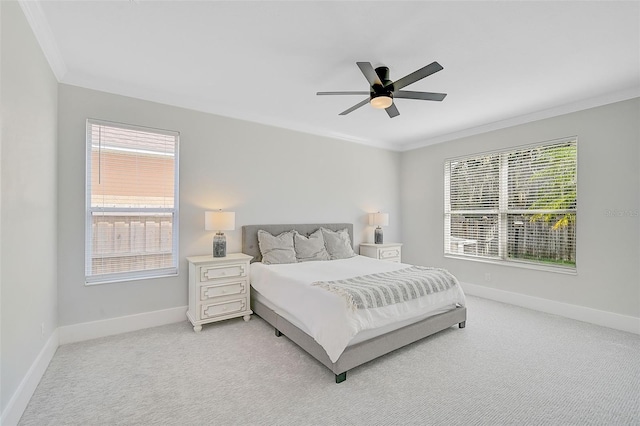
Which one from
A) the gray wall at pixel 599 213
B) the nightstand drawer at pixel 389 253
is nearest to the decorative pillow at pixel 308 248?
the nightstand drawer at pixel 389 253

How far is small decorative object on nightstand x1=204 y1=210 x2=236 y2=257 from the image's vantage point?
3510 millimetres

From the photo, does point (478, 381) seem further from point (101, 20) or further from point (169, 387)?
point (101, 20)

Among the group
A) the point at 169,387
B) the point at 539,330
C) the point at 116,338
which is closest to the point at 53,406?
the point at 169,387

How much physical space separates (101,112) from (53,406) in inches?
109

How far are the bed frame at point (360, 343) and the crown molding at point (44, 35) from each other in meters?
2.52

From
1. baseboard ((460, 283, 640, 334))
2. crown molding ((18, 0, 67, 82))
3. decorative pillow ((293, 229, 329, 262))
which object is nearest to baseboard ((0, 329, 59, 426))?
crown molding ((18, 0, 67, 82))

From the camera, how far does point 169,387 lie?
7.29ft

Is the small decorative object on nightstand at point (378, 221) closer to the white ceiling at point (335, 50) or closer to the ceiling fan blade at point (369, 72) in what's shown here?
the white ceiling at point (335, 50)

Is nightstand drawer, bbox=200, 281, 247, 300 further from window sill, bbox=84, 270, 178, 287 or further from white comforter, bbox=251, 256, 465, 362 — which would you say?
window sill, bbox=84, 270, 178, 287

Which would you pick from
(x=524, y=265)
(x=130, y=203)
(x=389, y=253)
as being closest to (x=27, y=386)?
(x=130, y=203)

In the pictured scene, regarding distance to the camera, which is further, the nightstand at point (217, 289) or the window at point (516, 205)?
the window at point (516, 205)

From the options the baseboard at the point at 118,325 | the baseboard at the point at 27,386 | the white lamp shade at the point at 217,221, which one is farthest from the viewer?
the white lamp shade at the point at 217,221

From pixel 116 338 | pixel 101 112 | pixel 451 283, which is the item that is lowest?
pixel 116 338

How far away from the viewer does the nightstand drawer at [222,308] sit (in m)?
3.33
